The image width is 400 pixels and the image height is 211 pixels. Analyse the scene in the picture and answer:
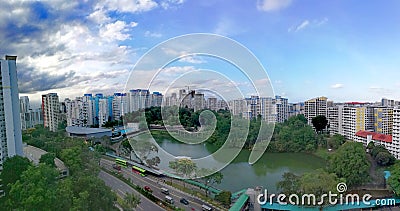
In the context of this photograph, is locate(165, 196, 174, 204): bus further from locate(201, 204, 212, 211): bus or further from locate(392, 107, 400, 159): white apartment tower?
locate(392, 107, 400, 159): white apartment tower

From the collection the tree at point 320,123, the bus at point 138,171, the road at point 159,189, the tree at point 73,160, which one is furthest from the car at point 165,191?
the tree at point 320,123

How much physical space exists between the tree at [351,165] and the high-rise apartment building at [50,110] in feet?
23.4

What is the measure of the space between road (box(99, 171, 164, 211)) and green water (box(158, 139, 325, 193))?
0.74m

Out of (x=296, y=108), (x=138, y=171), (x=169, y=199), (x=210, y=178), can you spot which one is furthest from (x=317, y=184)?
(x=296, y=108)

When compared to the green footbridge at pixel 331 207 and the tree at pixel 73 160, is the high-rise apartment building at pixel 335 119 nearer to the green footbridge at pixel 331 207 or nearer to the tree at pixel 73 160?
the green footbridge at pixel 331 207

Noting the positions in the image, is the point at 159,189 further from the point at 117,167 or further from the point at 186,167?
the point at 117,167

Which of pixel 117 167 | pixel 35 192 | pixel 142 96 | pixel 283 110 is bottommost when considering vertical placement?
pixel 117 167

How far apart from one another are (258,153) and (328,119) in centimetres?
416

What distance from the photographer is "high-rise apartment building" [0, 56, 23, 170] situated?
10.9 feet

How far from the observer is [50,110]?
25.9 feet

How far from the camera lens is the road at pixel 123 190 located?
283 cm

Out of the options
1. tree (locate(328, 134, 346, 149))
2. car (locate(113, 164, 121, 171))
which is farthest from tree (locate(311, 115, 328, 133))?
car (locate(113, 164, 121, 171))

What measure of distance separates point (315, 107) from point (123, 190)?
23.7 ft

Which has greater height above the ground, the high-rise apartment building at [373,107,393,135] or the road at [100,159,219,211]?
the high-rise apartment building at [373,107,393,135]
